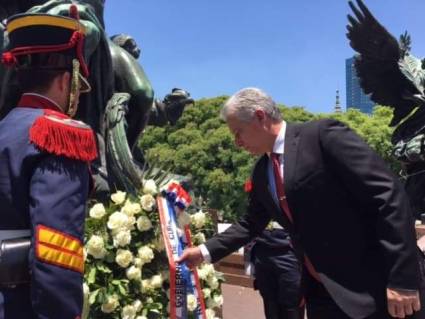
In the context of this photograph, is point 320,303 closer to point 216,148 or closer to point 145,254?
point 145,254

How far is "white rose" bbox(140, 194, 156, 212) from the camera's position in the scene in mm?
3494

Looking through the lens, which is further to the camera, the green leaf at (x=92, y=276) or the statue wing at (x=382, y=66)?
the statue wing at (x=382, y=66)

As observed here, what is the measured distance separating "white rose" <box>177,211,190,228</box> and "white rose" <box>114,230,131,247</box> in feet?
1.25

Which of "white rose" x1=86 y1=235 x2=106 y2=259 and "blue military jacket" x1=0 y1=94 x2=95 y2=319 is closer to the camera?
"blue military jacket" x1=0 y1=94 x2=95 y2=319

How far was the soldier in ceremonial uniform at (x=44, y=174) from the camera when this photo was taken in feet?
5.82

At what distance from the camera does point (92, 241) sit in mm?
3264

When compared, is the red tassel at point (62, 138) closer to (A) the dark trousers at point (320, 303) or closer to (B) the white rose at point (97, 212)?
(A) the dark trousers at point (320, 303)

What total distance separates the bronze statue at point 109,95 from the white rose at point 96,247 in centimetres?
71

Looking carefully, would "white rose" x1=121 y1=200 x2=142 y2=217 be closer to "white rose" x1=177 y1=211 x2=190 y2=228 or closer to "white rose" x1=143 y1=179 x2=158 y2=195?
"white rose" x1=143 y1=179 x2=158 y2=195

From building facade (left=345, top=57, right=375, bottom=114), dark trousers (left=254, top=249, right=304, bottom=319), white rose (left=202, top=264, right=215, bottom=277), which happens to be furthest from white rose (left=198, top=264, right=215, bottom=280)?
building facade (left=345, top=57, right=375, bottom=114)

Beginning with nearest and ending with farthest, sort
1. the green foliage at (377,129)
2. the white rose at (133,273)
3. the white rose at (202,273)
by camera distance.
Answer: the white rose at (133,273), the white rose at (202,273), the green foliage at (377,129)

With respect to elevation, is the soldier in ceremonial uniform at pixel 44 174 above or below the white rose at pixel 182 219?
above

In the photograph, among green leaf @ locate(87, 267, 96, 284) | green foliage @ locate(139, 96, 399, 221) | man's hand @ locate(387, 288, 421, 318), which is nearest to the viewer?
man's hand @ locate(387, 288, 421, 318)

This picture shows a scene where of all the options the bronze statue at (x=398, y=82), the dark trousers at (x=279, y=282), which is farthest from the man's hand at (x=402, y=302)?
the bronze statue at (x=398, y=82)
